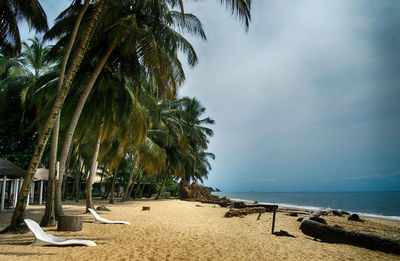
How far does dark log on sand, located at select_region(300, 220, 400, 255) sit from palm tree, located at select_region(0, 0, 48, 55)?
41.0 feet

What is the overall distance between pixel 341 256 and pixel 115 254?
4.93 metres

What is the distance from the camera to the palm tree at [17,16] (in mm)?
9641

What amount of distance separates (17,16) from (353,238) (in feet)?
46.1

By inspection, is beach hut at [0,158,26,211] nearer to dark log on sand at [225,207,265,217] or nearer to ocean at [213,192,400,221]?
dark log on sand at [225,207,265,217]

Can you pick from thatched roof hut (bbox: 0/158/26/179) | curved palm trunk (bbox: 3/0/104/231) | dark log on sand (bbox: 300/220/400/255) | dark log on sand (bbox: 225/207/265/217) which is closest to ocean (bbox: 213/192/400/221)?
dark log on sand (bbox: 225/207/265/217)

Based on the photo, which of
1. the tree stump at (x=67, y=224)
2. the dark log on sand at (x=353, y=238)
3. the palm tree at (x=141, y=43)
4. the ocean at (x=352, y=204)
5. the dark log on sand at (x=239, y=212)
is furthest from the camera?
the ocean at (x=352, y=204)

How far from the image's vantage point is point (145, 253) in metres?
5.16

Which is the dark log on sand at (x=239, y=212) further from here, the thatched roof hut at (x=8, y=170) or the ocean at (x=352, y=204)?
the ocean at (x=352, y=204)

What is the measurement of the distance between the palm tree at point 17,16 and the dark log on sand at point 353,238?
12489 mm

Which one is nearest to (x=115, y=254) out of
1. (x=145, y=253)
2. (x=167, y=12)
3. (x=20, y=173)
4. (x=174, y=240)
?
(x=145, y=253)

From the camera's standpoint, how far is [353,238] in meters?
7.09

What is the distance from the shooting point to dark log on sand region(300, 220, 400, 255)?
6555 millimetres

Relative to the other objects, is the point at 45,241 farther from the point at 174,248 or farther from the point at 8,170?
the point at 8,170

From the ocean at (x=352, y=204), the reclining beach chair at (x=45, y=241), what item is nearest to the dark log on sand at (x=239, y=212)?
the reclining beach chair at (x=45, y=241)
